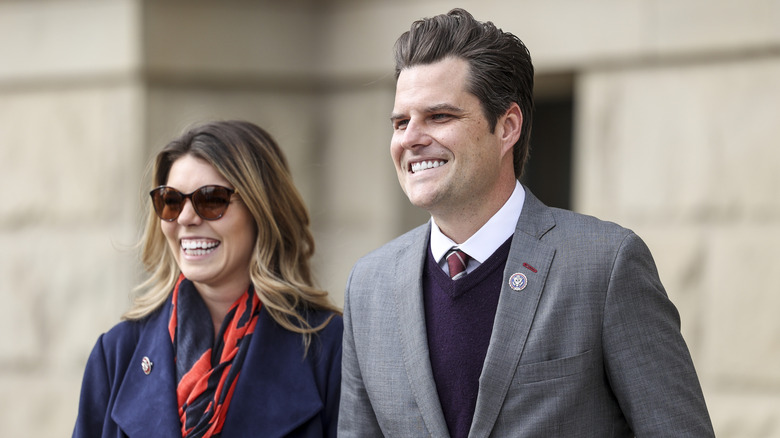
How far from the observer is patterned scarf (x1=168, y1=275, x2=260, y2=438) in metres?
3.28

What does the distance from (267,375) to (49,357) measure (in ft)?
9.65

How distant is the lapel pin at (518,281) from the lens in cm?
267

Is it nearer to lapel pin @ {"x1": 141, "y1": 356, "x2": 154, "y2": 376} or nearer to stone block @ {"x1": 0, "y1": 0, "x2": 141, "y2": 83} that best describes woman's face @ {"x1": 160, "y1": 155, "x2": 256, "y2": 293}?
lapel pin @ {"x1": 141, "y1": 356, "x2": 154, "y2": 376}

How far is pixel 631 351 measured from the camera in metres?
2.56

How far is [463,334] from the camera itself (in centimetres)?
272

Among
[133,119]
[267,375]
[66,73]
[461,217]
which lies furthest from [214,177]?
[66,73]

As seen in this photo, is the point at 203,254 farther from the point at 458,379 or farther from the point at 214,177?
the point at 458,379

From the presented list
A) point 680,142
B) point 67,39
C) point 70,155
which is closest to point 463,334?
point 680,142

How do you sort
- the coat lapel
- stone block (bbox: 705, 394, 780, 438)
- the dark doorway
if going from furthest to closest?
the dark doorway, stone block (bbox: 705, 394, 780, 438), the coat lapel

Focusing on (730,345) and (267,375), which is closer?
(267,375)

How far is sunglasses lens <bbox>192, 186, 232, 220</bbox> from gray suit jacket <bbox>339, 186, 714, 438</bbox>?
3.22ft

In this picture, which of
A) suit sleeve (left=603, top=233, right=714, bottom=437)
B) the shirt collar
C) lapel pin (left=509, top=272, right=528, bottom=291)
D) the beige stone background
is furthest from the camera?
the beige stone background

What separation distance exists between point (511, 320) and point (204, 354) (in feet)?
3.99

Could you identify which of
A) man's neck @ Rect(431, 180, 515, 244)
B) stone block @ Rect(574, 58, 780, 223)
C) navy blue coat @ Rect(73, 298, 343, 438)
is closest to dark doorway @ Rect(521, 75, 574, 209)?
stone block @ Rect(574, 58, 780, 223)
